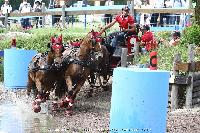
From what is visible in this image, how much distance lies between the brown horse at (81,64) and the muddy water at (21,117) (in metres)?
0.87

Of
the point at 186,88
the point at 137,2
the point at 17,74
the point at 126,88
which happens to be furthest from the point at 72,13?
the point at 126,88

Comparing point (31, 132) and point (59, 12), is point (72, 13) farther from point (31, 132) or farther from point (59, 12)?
point (31, 132)

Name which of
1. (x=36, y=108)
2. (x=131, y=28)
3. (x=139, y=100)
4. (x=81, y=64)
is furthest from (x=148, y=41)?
(x=139, y=100)

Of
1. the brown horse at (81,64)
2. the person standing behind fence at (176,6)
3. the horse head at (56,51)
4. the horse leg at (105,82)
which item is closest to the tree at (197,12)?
the horse leg at (105,82)

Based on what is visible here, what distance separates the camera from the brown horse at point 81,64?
15.9 metres

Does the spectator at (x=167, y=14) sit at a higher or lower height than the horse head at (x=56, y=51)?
higher

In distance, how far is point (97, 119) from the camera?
14344 mm

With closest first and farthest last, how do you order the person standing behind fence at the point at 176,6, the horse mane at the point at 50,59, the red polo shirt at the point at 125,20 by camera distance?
the horse mane at the point at 50,59 < the red polo shirt at the point at 125,20 < the person standing behind fence at the point at 176,6

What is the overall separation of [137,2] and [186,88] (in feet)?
53.9

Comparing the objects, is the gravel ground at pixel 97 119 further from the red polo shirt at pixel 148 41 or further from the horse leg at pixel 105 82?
the red polo shirt at pixel 148 41

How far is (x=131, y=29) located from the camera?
63.6 feet

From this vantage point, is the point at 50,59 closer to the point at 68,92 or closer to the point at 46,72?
the point at 46,72

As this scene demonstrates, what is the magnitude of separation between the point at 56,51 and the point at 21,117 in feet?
5.59

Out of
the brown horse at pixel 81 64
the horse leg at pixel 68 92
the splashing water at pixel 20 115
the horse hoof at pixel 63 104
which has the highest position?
the brown horse at pixel 81 64
